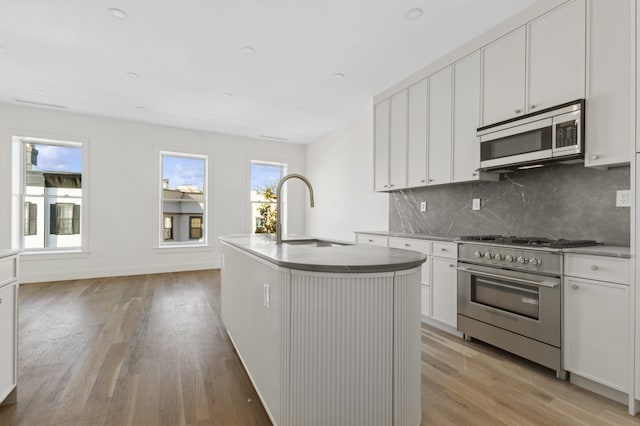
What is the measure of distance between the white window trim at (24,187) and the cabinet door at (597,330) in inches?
255

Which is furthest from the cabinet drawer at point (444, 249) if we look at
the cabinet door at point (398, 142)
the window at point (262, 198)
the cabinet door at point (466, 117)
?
the window at point (262, 198)

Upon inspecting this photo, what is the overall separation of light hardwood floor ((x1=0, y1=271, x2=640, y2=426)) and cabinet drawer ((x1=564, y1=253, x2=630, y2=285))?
2.43 ft

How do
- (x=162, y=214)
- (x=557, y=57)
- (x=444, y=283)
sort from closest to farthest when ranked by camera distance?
(x=557, y=57)
(x=444, y=283)
(x=162, y=214)

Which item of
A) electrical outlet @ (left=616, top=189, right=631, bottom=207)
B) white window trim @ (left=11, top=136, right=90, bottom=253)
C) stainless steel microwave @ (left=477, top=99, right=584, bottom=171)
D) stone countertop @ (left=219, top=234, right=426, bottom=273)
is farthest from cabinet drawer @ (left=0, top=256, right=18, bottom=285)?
white window trim @ (left=11, top=136, right=90, bottom=253)

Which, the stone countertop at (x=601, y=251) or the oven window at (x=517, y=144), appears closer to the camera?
the stone countertop at (x=601, y=251)

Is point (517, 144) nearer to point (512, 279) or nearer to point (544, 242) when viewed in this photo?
point (544, 242)

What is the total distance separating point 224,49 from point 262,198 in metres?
3.98

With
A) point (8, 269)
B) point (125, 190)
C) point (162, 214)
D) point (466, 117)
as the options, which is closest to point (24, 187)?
point (125, 190)

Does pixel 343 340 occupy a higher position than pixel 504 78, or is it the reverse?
pixel 504 78

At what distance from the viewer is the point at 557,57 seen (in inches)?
89.7

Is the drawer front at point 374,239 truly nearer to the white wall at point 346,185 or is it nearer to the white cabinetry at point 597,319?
the white wall at point 346,185

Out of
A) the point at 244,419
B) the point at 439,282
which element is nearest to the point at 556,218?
the point at 439,282

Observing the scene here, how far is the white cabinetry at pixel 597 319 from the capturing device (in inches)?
71.1

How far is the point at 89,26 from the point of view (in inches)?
108
